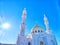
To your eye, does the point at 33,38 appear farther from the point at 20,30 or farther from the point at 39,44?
the point at 20,30

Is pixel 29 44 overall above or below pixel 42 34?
below

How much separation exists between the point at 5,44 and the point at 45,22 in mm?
8330

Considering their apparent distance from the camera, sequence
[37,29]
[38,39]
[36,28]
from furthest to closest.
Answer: [36,28] < [37,29] < [38,39]

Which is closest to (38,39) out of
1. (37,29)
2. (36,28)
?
(37,29)

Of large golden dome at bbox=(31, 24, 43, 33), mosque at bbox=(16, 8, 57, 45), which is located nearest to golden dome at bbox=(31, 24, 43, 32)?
large golden dome at bbox=(31, 24, 43, 33)

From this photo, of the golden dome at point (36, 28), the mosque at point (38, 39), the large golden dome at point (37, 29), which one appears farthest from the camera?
the golden dome at point (36, 28)

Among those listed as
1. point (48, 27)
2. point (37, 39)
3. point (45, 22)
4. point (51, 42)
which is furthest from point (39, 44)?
point (45, 22)

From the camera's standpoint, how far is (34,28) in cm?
1653

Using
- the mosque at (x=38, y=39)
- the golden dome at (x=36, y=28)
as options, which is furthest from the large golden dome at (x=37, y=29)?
the mosque at (x=38, y=39)

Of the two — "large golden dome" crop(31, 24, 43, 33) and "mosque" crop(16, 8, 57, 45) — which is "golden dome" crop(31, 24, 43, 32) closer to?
"large golden dome" crop(31, 24, 43, 33)

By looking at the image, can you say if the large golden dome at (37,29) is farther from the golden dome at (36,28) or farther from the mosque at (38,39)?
the mosque at (38,39)

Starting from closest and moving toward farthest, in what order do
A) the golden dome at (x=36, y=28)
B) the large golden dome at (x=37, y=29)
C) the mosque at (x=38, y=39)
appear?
the mosque at (x=38, y=39)
the large golden dome at (x=37, y=29)
the golden dome at (x=36, y=28)

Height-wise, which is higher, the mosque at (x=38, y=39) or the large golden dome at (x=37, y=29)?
the large golden dome at (x=37, y=29)

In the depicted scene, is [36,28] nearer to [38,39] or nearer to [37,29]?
[37,29]
